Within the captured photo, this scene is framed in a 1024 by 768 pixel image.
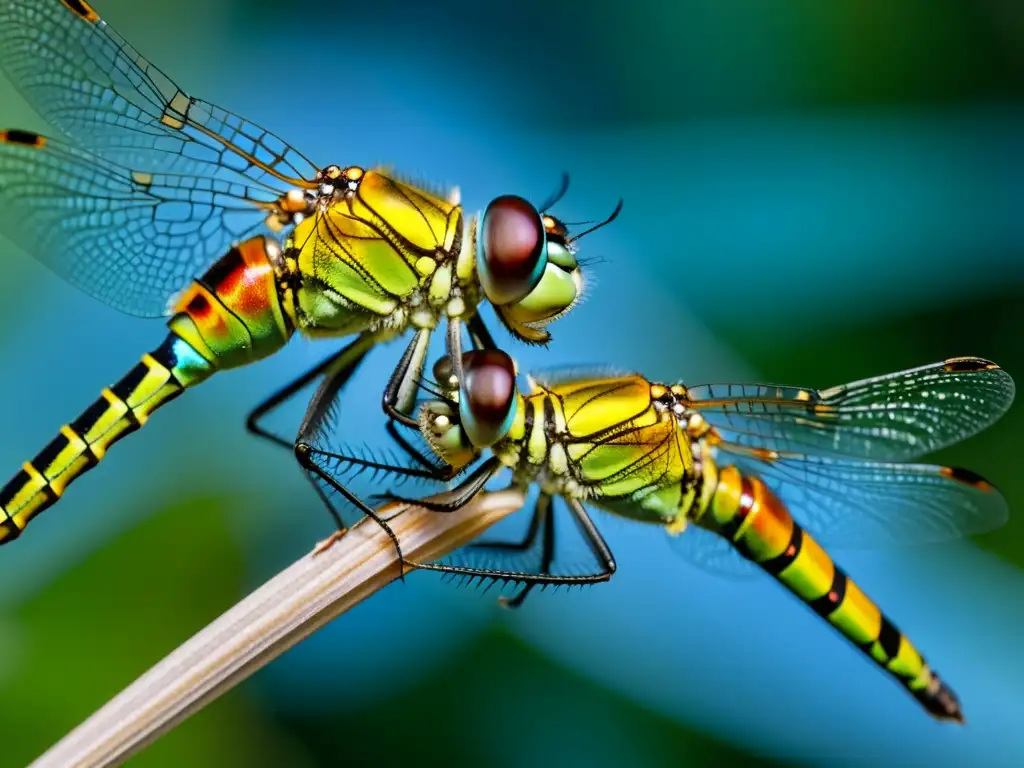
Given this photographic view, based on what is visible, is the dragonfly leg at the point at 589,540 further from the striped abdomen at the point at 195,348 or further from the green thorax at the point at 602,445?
the striped abdomen at the point at 195,348

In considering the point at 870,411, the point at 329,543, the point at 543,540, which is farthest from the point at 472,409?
the point at 870,411

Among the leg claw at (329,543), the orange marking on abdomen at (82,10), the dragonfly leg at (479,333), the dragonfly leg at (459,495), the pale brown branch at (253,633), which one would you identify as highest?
the dragonfly leg at (479,333)

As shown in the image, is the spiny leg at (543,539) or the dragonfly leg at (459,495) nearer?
the dragonfly leg at (459,495)

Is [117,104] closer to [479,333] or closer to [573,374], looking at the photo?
[479,333]

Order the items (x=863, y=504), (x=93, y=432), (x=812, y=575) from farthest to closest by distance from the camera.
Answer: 1. (x=863, y=504)
2. (x=812, y=575)
3. (x=93, y=432)

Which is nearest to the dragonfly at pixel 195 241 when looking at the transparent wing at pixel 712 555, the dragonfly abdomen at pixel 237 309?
the dragonfly abdomen at pixel 237 309

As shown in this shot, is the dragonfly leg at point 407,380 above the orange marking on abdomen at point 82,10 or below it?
below
